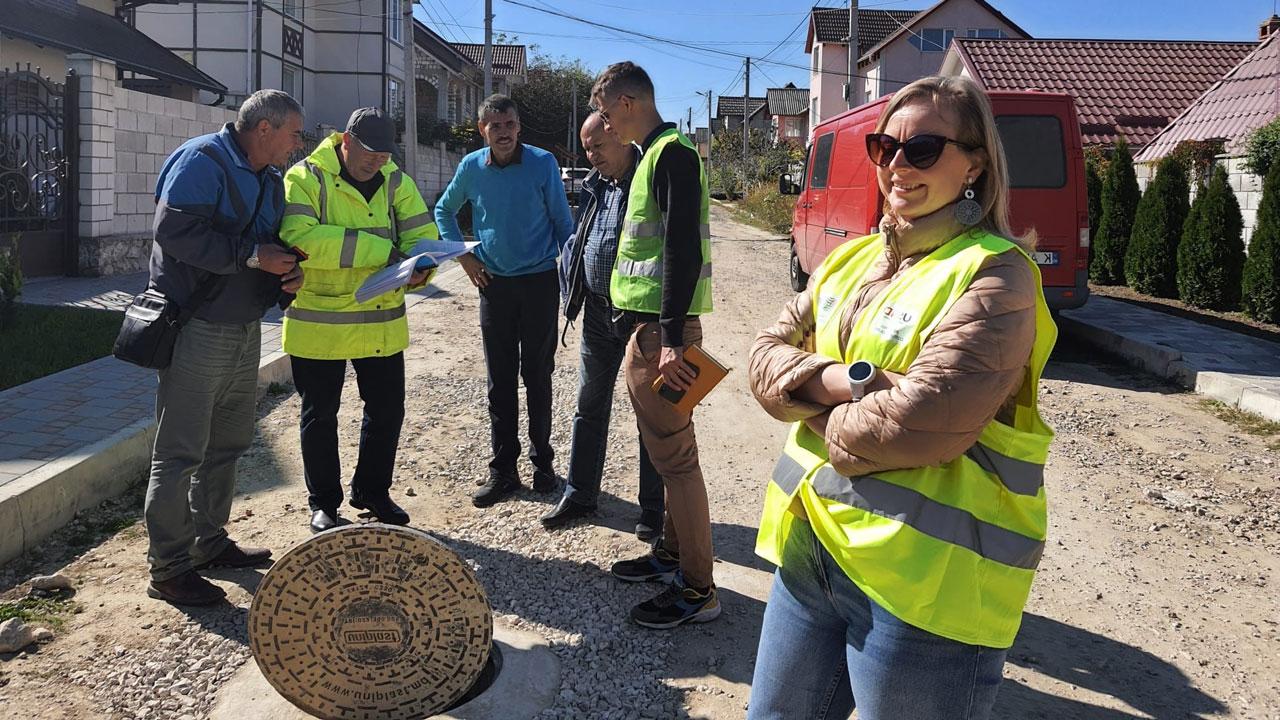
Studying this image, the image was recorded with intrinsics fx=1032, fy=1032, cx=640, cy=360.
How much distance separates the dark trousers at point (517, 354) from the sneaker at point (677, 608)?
1.71 meters

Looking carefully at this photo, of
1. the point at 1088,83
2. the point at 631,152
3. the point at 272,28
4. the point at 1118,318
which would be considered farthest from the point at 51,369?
the point at 272,28

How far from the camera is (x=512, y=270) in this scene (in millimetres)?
A: 5316

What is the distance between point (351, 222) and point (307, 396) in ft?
2.68

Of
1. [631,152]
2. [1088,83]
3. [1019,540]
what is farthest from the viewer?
[1088,83]

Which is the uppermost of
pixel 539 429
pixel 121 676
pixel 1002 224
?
pixel 1002 224

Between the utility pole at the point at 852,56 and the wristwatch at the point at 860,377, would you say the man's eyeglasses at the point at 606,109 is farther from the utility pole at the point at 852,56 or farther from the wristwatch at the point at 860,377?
the utility pole at the point at 852,56

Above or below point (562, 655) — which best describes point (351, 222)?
above

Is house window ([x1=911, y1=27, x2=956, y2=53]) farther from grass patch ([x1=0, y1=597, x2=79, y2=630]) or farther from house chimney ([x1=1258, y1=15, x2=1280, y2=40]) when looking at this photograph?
grass patch ([x1=0, y1=597, x2=79, y2=630])

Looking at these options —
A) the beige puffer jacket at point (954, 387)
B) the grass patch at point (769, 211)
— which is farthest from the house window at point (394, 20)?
the beige puffer jacket at point (954, 387)

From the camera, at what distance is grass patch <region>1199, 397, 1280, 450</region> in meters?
6.95

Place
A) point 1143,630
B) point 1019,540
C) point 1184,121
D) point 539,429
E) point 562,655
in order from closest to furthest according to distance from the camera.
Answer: point 1019,540 → point 562,655 → point 1143,630 → point 539,429 → point 1184,121

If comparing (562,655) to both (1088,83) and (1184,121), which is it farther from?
(1088,83)

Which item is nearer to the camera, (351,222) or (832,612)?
(832,612)

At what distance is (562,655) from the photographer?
3.69m
